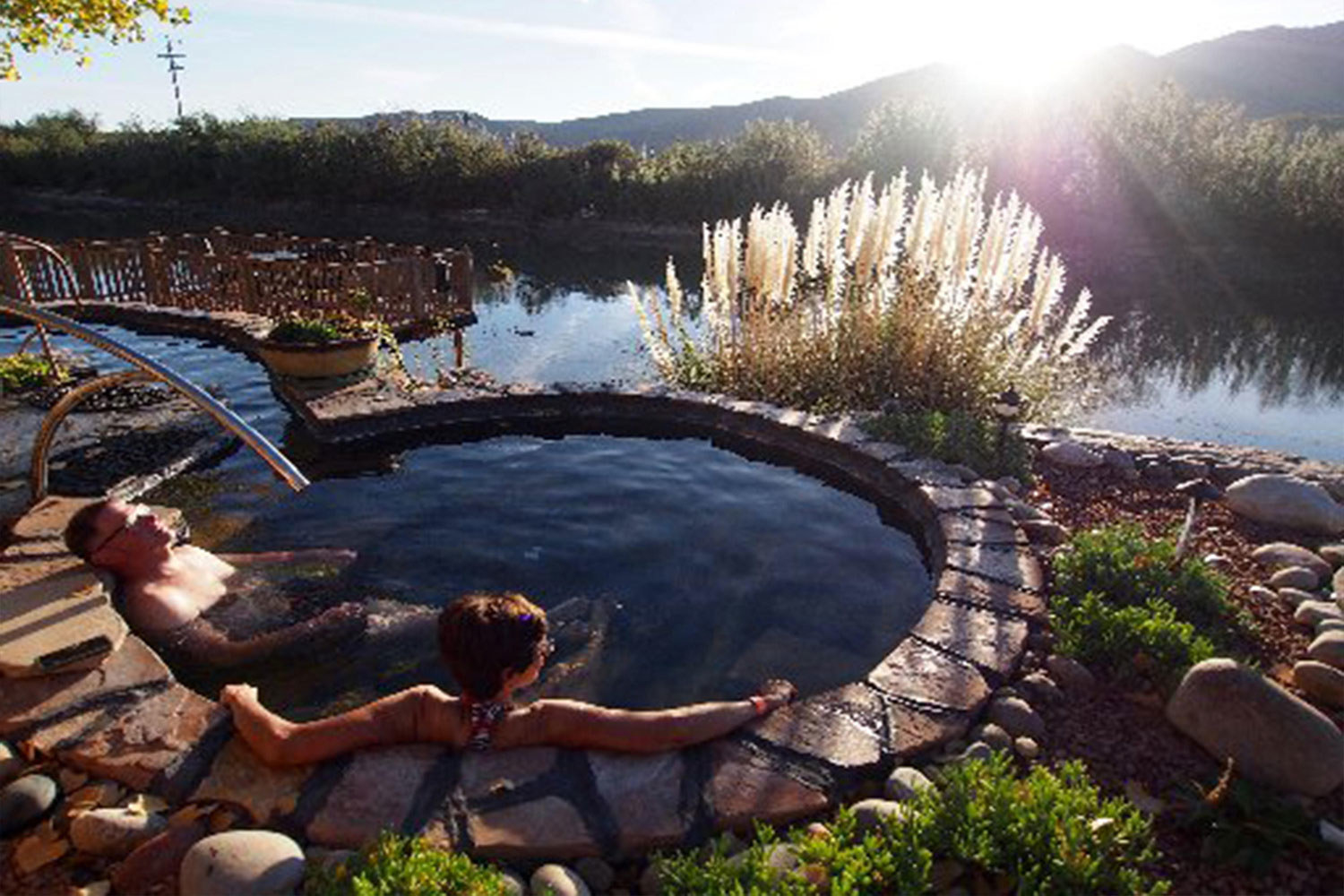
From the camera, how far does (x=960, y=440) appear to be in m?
5.34

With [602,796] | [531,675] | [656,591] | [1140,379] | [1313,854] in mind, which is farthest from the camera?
[1140,379]

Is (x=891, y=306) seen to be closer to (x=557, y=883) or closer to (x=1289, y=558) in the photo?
(x=1289, y=558)

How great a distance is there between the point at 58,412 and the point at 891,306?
5665mm

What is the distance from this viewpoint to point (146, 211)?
1267 inches

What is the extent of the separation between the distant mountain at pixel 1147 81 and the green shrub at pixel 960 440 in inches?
2600

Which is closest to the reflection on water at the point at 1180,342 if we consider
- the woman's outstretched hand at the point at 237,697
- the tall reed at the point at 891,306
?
the tall reed at the point at 891,306

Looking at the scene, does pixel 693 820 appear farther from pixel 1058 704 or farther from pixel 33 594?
pixel 33 594

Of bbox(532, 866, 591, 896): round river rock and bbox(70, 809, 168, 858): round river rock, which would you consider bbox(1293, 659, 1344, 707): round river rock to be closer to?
bbox(532, 866, 591, 896): round river rock

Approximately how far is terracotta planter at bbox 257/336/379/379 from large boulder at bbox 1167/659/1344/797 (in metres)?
6.63

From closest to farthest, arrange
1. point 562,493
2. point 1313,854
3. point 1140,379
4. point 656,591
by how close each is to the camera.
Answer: point 1313,854 < point 656,591 < point 562,493 < point 1140,379

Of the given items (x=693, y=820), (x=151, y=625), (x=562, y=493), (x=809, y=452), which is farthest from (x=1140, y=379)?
(x=151, y=625)

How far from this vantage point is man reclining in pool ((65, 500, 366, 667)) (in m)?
3.38

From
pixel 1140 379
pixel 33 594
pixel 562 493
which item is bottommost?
pixel 1140 379

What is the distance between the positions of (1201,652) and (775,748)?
1.62m
